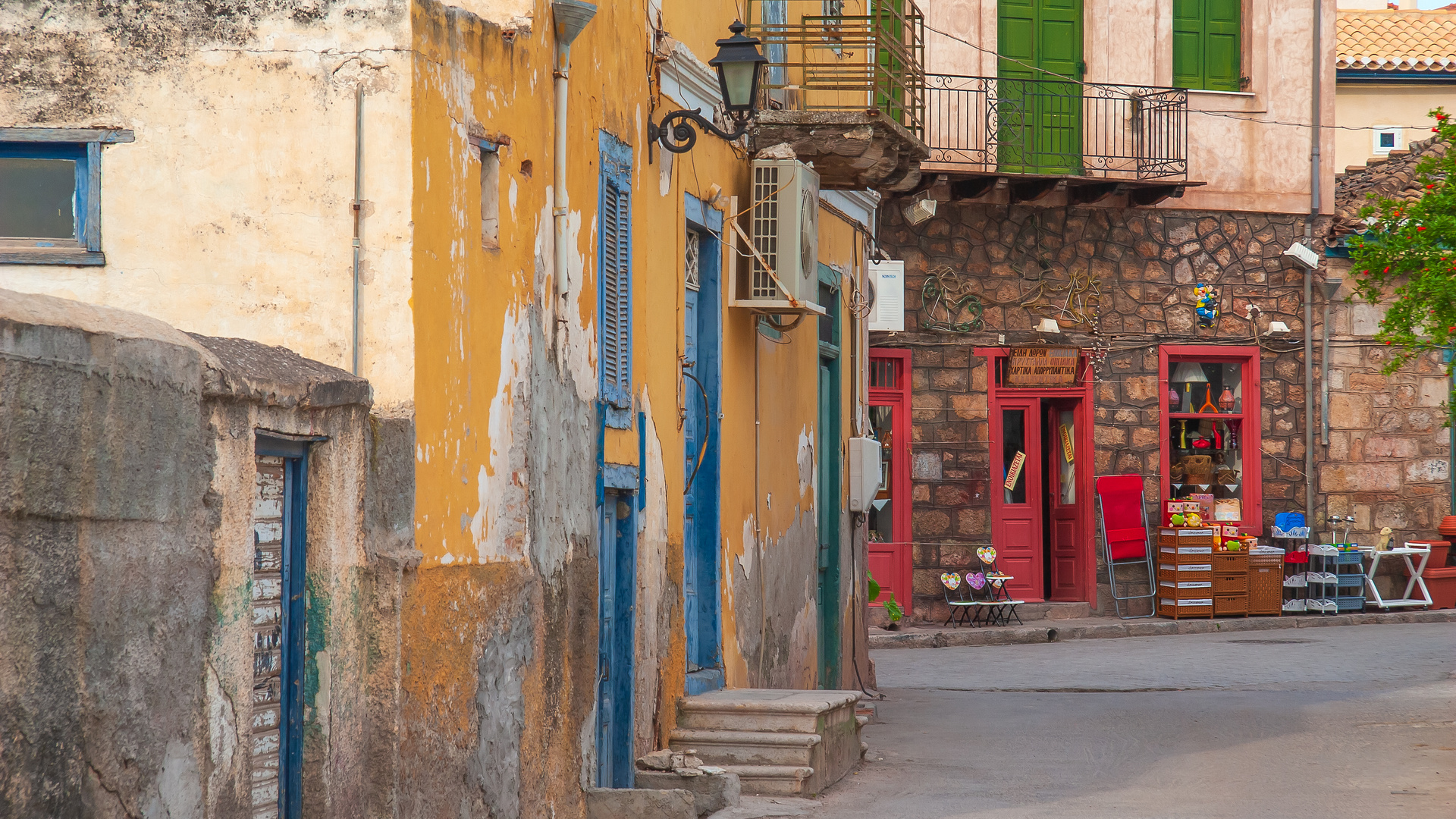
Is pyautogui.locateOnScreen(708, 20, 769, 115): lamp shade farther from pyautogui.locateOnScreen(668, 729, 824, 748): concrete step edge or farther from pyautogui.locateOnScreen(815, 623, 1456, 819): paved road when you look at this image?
pyautogui.locateOnScreen(815, 623, 1456, 819): paved road

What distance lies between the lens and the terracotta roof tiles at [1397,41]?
2803 centimetres

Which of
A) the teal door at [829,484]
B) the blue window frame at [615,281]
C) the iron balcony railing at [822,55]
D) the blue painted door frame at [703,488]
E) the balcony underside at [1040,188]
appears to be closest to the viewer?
the blue window frame at [615,281]

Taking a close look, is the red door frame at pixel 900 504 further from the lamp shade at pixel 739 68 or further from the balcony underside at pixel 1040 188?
the lamp shade at pixel 739 68

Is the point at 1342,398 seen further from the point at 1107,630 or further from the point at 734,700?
the point at 734,700

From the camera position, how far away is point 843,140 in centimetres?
1096

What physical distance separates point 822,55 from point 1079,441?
908 centimetres

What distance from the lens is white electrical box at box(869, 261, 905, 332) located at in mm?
19281

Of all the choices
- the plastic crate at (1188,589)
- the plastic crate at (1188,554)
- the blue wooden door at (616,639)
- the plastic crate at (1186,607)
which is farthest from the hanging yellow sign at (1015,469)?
the blue wooden door at (616,639)

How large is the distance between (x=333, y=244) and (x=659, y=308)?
356 centimetres

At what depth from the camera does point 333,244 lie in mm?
5582

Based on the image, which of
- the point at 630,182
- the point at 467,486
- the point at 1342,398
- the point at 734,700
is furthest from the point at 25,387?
→ the point at 1342,398

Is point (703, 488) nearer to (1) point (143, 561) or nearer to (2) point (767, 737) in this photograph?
(2) point (767, 737)

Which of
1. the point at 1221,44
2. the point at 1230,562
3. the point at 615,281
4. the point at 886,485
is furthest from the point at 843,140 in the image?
the point at 1221,44

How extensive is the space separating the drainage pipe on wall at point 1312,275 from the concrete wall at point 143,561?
17.7 metres
